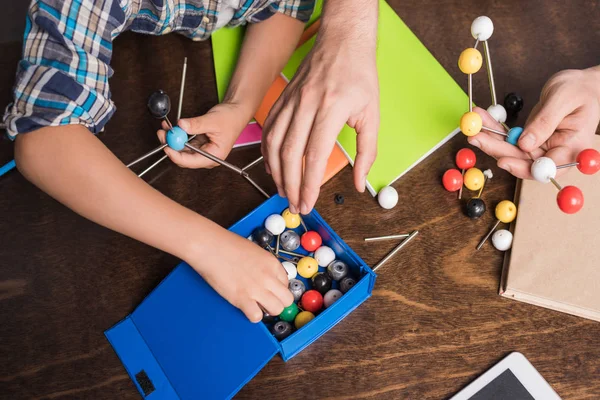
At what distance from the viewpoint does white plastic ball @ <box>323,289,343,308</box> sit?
87 centimetres

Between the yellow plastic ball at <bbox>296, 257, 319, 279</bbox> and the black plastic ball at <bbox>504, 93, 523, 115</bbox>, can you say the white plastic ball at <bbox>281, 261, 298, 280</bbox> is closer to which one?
the yellow plastic ball at <bbox>296, 257, 319, 279</bbox>

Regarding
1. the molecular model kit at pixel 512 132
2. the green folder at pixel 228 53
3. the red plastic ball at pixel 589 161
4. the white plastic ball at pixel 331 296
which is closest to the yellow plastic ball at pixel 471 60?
the molecular model kit at pixel 512 132

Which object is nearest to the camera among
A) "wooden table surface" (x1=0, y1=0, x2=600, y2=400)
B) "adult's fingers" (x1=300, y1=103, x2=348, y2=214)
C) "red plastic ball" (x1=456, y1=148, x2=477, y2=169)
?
"adult's fingers" (x1=300, y1=103, x2=348, y2=214)

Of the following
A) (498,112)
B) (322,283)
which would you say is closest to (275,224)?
(322,283)

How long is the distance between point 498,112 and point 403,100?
0.60 feet

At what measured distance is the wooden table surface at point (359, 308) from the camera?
0.83 m

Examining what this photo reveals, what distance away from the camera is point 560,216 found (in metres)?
0.90

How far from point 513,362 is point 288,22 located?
0.77m

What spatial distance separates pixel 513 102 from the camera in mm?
946

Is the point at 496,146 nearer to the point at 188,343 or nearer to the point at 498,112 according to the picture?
the point at 498,112

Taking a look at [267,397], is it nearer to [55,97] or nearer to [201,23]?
[55,97]

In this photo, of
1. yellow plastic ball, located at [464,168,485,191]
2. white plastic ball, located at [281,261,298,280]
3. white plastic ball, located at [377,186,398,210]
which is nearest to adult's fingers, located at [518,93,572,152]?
yellow plastic ball, located at [464,168,485,191]

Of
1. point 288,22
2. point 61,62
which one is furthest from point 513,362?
point 61,62

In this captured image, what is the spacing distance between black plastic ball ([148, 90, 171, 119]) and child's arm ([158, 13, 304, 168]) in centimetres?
5
